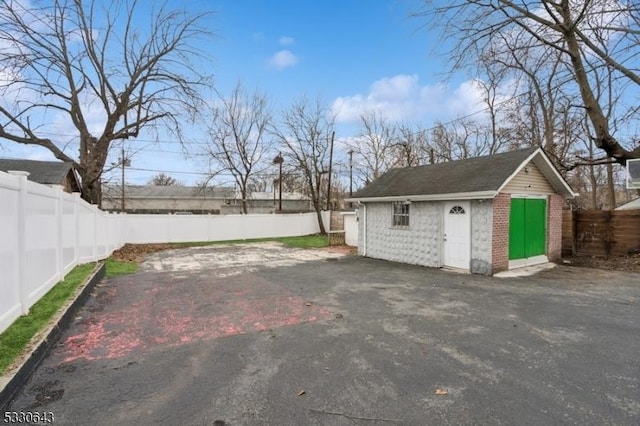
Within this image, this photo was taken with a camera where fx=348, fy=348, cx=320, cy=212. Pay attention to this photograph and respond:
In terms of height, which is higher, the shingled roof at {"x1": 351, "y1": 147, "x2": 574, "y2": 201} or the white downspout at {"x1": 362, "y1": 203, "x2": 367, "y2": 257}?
the shingled roof at {"x1": 351, "y1": 147, "x2": 574, "y2": 201}

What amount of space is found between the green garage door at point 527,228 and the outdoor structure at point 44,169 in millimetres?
19089

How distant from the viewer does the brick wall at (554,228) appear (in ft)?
38.2

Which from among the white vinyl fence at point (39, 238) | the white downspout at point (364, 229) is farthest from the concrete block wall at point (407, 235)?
the white vinyl fence at point (39, 238)

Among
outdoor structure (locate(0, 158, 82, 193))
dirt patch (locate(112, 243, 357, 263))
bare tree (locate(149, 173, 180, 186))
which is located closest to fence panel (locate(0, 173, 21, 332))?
dirt patch (locate(112, 243, 357, 263))

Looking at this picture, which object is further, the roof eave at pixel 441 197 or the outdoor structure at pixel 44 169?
the outdoor structure at pixel 44 169

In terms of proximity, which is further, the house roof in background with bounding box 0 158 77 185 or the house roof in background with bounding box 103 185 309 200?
the house roof in background with bounding box 103 185 309 200

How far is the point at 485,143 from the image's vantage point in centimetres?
2678

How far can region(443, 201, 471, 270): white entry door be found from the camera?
10.4 metres

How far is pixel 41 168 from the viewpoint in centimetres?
1797

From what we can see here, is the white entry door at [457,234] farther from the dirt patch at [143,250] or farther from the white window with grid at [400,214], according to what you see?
the dirt patch at [143,250]

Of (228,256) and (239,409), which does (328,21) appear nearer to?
(228,256)

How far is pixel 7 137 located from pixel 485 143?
29495mm

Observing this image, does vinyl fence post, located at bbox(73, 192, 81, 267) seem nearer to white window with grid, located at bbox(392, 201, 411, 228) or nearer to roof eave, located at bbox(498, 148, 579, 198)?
white window with grid, located at bbox(392, 201, 411, 228)

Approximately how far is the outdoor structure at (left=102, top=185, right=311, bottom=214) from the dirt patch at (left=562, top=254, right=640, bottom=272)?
3263 cm
